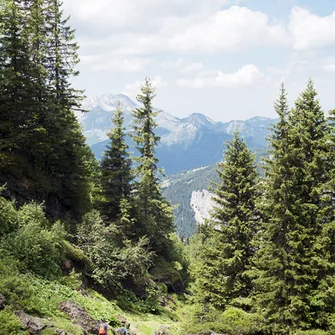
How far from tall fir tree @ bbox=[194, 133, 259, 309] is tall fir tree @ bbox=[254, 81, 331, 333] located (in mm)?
1942

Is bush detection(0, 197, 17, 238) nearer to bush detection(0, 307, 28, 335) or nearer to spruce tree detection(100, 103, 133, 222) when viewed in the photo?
bush detection(0, 307, 28, 335)

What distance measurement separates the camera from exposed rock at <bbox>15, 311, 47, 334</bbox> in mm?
10875

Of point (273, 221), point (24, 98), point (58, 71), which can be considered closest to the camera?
point (273, 221)

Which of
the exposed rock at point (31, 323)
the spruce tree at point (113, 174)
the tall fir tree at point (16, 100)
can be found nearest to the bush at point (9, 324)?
the exposed rock at point (31, 323)

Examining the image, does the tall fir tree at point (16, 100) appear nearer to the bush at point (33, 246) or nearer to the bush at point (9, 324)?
the bush at point (33, 246)

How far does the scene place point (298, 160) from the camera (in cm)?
1906

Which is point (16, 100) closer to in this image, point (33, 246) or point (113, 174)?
point (33, 246)

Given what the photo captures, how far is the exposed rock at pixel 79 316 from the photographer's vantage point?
14.0 m

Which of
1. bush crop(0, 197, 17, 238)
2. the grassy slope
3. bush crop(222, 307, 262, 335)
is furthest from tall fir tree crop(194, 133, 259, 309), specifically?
bush crop(0, 197, 17, 238)

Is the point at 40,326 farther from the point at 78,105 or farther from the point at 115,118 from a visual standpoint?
the point at 115,118

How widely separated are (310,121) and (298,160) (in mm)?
2243

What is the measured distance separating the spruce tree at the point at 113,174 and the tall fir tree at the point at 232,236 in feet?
35.8

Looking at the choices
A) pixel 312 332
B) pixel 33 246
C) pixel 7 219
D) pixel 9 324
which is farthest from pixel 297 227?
pixel 7 219

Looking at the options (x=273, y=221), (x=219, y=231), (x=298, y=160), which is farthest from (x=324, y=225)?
(x=219, y=231)
